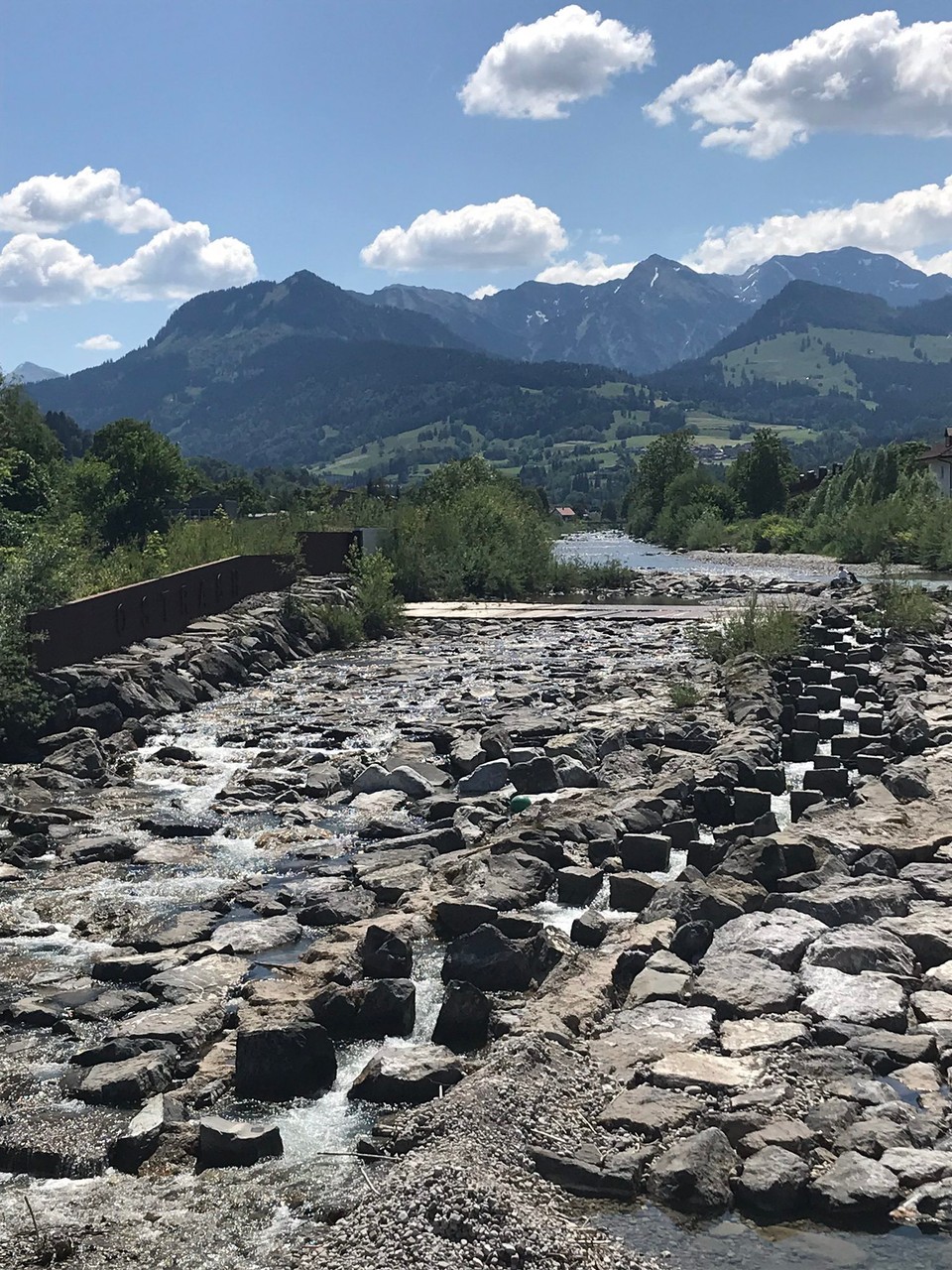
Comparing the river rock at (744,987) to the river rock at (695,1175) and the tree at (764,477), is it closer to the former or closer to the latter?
the river rock at (695,1175)

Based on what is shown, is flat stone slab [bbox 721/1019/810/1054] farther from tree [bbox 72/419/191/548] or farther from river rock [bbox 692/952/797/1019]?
tree [bbox 72/419/191/548]

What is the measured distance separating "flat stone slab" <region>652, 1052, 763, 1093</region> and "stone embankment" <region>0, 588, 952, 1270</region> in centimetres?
2

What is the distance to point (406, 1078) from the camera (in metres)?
7.15

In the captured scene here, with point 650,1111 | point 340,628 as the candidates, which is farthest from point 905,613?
point 650,1111

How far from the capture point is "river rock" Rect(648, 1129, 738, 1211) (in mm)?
5992

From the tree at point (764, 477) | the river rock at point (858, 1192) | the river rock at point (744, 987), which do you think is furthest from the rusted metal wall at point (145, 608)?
the tree at point (764, 477)

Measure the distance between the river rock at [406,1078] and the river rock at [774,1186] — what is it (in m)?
1.85

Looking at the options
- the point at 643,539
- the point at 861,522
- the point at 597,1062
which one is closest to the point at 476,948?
the point at 597,1062

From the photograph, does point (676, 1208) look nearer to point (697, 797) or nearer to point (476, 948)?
point (476, 948)

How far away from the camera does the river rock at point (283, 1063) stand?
7320 mm

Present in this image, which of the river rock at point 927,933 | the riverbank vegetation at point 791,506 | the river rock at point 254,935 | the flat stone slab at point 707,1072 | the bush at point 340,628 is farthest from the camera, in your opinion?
the riverbank vegetation at point 791,506

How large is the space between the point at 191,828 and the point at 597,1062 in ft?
23.4

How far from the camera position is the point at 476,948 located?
29.2 feet

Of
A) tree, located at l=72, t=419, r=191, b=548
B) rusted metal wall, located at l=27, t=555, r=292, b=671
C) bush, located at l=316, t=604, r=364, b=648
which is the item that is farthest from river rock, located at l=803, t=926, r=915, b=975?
tree, located at l=72, t=419, r=191, b=548
